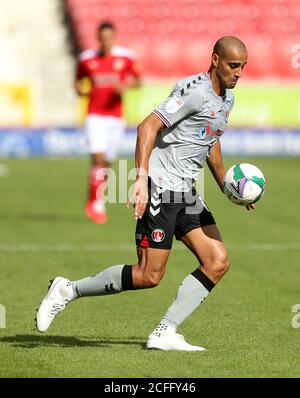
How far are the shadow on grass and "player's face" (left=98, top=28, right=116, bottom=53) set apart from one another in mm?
8131

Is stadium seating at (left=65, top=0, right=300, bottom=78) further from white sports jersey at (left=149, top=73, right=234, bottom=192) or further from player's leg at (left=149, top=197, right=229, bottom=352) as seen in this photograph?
player's leg at (left=149, top=197, right=229, bottom=352)

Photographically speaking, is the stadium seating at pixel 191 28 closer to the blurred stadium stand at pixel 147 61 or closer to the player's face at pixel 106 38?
the blurred stadium stand at pixel 147 61

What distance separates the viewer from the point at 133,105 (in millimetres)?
26438

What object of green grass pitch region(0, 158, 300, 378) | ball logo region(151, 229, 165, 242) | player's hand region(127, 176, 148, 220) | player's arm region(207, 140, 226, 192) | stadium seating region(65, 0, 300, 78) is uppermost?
stadium seating region(65, 0, 300, 78)

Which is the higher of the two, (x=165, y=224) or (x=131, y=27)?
(x=131, y=27)

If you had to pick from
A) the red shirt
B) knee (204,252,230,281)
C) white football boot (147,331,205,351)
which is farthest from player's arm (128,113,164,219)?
the red shirt

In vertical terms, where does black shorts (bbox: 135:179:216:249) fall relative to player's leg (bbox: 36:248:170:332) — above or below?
above

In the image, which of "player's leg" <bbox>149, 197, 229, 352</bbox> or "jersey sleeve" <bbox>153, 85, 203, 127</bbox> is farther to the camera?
"player's leg" <bbox>149, 197, 229, 352</bbox>

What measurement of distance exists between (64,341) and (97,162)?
8.40m

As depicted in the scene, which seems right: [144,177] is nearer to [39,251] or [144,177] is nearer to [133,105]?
[39,251]

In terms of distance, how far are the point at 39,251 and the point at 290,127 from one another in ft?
49.9

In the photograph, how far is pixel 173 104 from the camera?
22.1ft

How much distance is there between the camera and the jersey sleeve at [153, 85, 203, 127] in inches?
265
